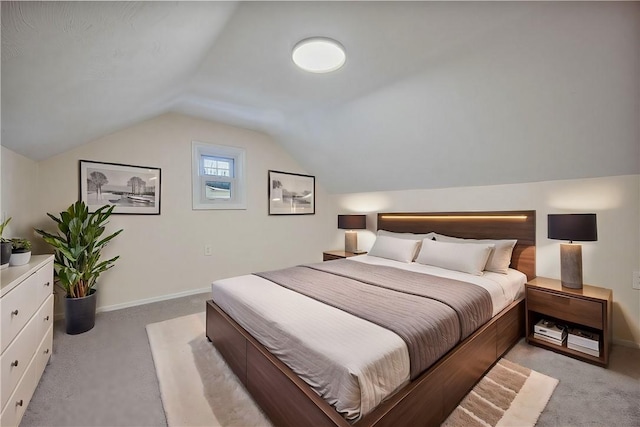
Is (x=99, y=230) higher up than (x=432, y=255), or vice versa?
(x=99, y=230)

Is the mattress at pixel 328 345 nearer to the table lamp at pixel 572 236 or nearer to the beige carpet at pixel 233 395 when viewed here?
the beige carpet at pixel 233 395

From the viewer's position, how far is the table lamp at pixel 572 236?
2088 mm

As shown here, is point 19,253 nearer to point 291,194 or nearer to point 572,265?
point 291,194

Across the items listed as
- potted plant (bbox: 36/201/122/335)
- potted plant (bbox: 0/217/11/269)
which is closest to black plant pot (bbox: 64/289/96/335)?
potted plant (bbox: 36/201/122/335)

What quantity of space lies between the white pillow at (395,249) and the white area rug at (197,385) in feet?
7.16

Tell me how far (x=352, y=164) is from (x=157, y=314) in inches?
123

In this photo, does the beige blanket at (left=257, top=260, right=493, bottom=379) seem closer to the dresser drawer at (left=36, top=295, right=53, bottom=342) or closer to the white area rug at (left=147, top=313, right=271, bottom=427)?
the white area rug at (left=147, top=313, right=271, bottom=427)

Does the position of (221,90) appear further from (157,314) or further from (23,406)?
(23,406)

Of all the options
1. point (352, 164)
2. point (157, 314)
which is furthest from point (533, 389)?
point (157, 314)

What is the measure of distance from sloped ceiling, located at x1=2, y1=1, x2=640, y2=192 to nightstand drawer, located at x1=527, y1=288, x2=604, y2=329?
44.9 inches

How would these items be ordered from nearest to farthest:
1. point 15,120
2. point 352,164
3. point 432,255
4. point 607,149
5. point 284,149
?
point 15,120
point 607,149
point 432,255
point 352,164
point 284,149

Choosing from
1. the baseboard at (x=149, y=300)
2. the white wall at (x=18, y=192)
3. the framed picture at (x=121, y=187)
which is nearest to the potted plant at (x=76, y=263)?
the white wall at (x=18, y=192)

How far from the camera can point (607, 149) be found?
213cm

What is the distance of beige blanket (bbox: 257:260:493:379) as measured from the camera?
1.42m
